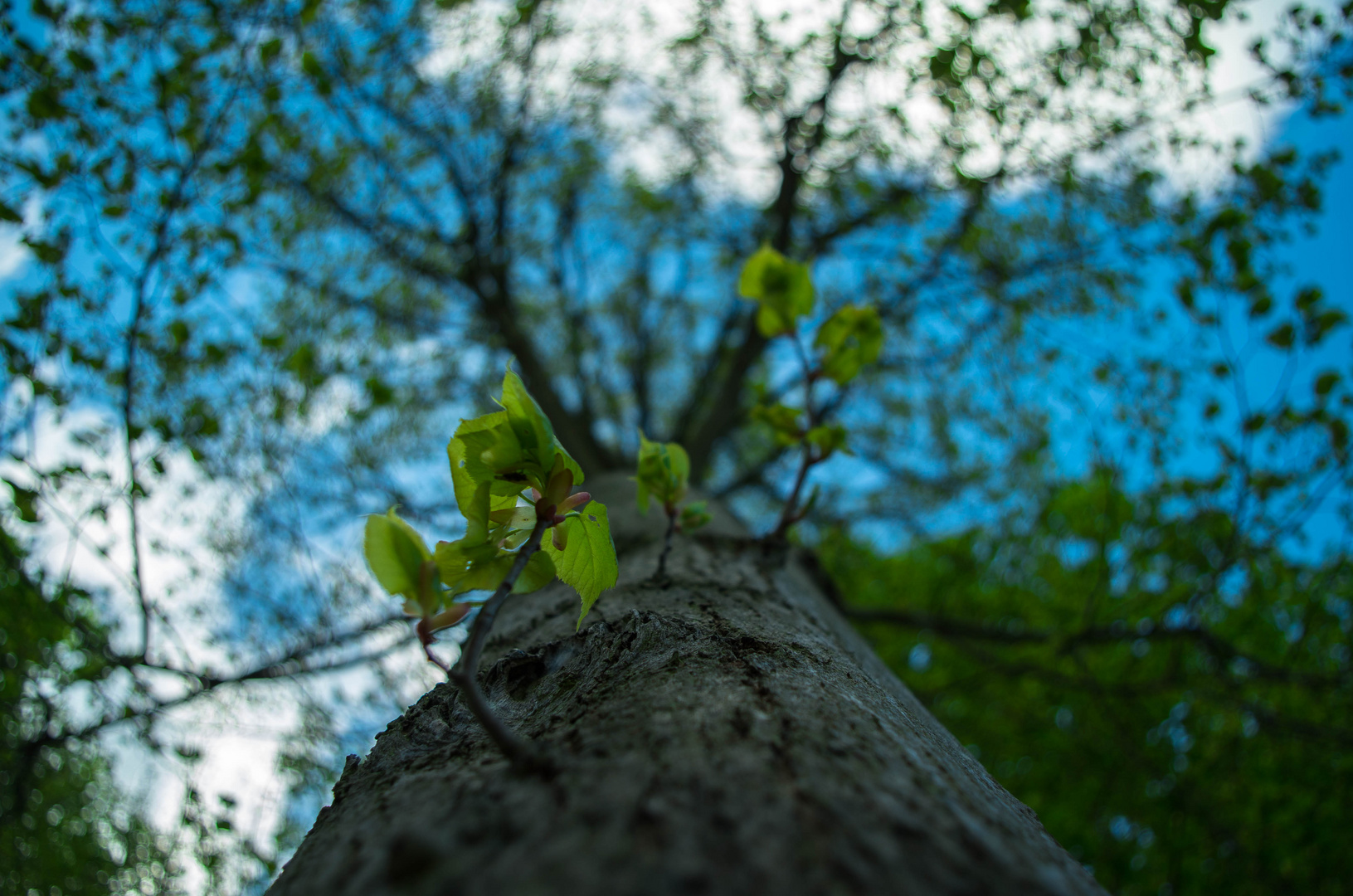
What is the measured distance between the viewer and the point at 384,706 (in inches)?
146

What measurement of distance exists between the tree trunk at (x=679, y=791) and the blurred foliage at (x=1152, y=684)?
228 cm

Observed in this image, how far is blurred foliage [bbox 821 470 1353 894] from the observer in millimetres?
3186

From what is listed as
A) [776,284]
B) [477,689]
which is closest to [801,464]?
[776,284]

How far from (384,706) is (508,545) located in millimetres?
3545

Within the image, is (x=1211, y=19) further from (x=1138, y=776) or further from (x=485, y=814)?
(x=1138, y=776)

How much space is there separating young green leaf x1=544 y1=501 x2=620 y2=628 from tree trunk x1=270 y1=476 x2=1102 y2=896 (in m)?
0.09

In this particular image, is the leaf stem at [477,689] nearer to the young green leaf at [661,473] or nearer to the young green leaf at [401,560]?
the young green leaf at [401,560]

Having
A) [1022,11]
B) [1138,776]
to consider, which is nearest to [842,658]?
[1022,11]

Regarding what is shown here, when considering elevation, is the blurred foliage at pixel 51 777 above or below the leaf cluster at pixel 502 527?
above

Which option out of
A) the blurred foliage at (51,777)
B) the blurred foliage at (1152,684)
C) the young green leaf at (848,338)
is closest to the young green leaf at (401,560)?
the young green leaf at (848,338)

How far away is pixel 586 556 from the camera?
0.76 m

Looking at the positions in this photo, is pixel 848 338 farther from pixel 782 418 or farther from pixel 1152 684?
pixel 1152 684

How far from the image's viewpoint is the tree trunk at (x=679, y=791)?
1.30ft

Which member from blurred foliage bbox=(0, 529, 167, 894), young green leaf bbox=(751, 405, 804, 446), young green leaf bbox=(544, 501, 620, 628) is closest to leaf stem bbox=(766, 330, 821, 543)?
young green leaf bbox=(751, 405, 804, 446)
